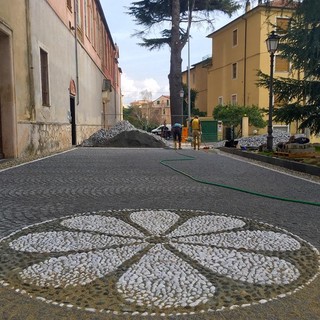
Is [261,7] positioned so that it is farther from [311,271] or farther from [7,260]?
[7,260]

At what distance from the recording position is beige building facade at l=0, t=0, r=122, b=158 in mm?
10094

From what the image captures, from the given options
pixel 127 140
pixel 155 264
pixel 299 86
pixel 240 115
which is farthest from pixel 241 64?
pixel 155 264

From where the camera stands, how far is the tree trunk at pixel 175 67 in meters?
26.9

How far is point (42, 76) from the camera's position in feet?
43.9

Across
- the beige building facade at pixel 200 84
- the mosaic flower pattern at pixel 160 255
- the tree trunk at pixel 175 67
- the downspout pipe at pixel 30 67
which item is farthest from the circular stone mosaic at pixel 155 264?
the beige building facade at pixel 200 84

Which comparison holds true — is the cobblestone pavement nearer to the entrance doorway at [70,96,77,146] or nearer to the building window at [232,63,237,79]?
the entrance doorway at [70,96,77,146]

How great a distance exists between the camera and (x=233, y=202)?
4.96 m

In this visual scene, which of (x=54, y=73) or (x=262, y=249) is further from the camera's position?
(x=54, y=73)

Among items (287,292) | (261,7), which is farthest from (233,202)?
(261,7)

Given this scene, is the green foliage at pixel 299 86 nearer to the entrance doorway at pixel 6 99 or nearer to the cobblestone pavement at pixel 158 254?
the cobblestone pavement at pixel 158 254

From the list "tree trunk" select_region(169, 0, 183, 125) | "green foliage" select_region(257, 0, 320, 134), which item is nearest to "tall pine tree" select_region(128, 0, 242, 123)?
"tree trunk" select_region(169, 0, 183, 125)

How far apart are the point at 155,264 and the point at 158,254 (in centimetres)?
21

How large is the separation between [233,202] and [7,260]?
10.2ft

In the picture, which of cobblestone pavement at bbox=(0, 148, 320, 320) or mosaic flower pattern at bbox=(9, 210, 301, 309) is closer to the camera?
cobblestone pavement at bbox=(0, 148, 320, 320)
